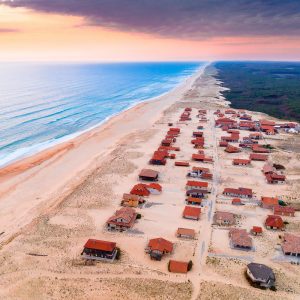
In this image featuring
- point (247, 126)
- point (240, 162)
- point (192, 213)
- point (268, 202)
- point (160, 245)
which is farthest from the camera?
point (247, 126)

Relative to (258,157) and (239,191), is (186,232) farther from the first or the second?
(258,157)

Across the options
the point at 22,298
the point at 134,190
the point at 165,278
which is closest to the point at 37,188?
the point at 134,190

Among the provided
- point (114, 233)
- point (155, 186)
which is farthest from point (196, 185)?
point (114, 233)

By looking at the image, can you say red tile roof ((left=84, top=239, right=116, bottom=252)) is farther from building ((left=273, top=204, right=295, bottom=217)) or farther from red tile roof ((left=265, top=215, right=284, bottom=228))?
building ((left=273, top=204, right=295, bottom=217))

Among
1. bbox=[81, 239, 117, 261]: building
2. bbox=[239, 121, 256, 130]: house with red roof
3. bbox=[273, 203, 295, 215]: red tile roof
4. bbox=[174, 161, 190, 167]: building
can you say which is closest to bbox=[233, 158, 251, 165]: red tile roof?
bbox=[174, 161, 190, 167]: building

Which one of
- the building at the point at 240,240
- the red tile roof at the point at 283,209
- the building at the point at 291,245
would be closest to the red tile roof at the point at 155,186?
the building at the point at 240,240

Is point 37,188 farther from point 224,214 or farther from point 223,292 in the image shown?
point 223,292

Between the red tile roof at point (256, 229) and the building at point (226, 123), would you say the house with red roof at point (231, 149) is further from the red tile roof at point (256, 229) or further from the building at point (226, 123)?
the red tile roof at point (256, 229)
